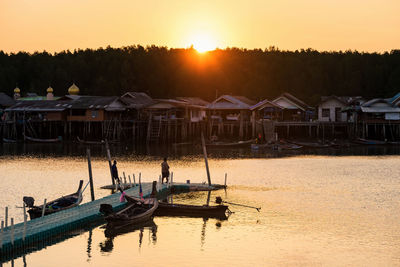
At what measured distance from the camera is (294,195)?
33.4 metres

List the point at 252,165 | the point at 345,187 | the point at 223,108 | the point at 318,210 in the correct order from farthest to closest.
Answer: the point at 223,108, the point at 252,165, the point at 345,187, the point at 318,210

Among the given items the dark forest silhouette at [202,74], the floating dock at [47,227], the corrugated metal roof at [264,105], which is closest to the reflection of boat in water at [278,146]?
the corrugated metal roof at [264,105]

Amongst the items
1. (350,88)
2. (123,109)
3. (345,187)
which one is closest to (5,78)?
(123,109)

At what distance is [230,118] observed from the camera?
79.1m

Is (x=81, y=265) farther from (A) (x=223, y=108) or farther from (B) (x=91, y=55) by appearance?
(B) (x=91, y=55)

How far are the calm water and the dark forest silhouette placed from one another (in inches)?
2275

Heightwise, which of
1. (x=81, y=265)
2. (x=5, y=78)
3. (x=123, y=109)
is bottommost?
(x=81, y=265)

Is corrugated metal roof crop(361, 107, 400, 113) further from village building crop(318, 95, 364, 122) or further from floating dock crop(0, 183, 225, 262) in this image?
floating dock crop(0, 183, 225, 262)

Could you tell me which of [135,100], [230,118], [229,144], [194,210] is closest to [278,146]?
[229,144]

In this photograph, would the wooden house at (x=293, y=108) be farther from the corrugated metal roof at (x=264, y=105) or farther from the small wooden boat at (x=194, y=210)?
the small wooden boat at (x=194, y=210)

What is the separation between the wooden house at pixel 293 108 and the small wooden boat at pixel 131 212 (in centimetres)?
5324

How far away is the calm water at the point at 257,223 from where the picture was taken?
20531mm

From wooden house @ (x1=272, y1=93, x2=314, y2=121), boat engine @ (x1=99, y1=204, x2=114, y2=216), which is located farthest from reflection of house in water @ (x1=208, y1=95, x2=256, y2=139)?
boat engine @ (x1=99, y1=204, x2=114, y2=216)

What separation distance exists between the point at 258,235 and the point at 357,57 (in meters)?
98.9
